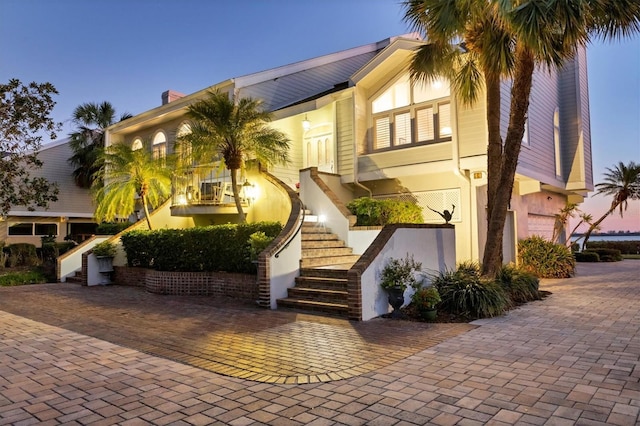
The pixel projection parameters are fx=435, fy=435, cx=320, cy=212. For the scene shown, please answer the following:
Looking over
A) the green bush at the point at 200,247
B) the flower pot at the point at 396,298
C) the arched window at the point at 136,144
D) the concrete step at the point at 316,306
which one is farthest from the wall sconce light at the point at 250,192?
the arched window at the point at 136,144

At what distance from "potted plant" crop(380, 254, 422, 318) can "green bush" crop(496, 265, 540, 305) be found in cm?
267

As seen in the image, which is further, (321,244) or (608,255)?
(608,255)

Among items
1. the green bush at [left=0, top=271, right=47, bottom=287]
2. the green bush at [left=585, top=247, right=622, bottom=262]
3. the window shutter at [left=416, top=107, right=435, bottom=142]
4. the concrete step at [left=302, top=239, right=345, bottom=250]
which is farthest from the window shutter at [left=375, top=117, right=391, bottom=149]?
the green bush at [left=585, top=247, right=622, bottom=262]

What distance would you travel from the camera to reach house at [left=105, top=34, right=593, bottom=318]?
12.5 meters

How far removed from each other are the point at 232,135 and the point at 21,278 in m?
10.0

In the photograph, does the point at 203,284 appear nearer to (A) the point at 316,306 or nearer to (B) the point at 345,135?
(A) the point at 316,306

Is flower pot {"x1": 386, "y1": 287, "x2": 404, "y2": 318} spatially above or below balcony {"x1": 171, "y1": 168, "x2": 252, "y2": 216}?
below

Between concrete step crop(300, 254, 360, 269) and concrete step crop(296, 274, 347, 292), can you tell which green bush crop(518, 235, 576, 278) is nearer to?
concrete step crop(300, 254, 360, 269)

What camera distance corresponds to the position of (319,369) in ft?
16.6

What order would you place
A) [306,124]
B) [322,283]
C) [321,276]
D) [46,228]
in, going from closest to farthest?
[322,283] < [321,276] < [306,124] < [46,228]

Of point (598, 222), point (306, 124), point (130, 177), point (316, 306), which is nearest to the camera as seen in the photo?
point (316, 306)

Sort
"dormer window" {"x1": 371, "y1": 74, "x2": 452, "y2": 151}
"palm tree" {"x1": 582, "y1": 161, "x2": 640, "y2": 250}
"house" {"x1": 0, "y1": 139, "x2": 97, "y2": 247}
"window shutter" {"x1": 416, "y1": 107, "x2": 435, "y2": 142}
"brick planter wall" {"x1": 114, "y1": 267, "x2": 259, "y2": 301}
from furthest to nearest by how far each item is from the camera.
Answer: "palm tree" {"x1": 582, "y1": 161, "x2": 640, "y2": 250}
"house" {"x1": 0, "y1": 139, "x2": 97, "y2": 247}
"window shutter" {"x1": 416, "y1": 107, "x2": 435, "y2": 142}
"dormer window" {"x1": 371, "y1": 74, "x2": 452, "y2": 151}
"brick planter wall" {"x1": 114, "y1": 267, "x2": 259, "y2": 301}

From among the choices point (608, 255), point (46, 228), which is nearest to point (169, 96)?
point (46, 228)

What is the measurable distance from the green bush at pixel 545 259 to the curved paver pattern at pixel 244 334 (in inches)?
351
